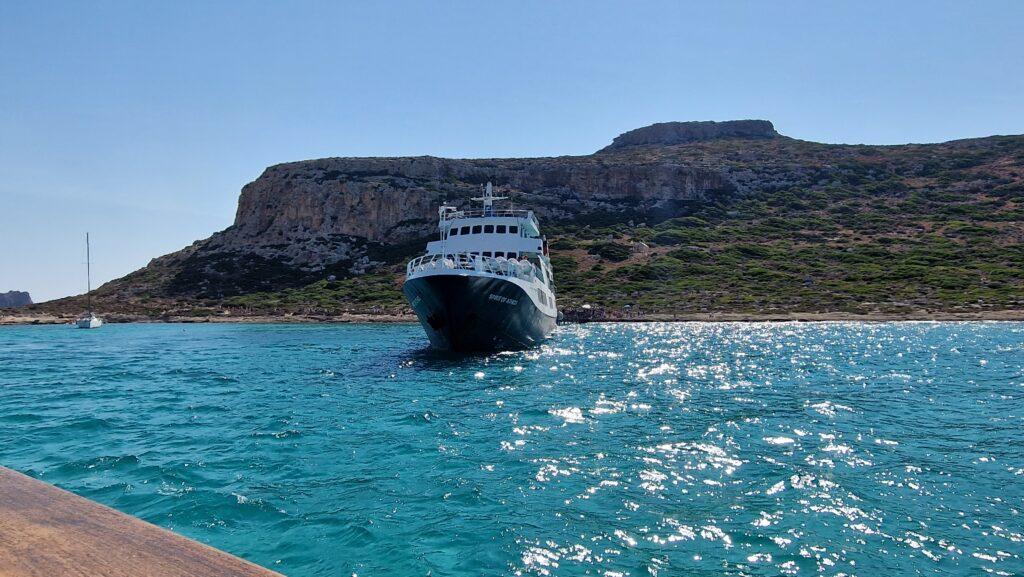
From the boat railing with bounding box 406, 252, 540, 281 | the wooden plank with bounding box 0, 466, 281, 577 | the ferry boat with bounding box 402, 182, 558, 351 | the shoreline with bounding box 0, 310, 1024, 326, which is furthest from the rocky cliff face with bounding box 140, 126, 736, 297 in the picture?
the wooden plank with bounding box 0, 466, 281, 577

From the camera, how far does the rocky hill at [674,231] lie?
6869cm

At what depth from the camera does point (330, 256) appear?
95.1 m

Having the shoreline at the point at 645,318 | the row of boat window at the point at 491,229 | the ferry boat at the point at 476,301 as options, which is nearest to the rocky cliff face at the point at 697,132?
the shoreline at the point at 645,318

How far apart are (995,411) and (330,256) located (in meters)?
89.3

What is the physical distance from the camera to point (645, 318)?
58969 millimetres

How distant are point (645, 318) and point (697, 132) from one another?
124 m

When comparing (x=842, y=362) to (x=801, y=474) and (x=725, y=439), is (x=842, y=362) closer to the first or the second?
(x=725, y=439)

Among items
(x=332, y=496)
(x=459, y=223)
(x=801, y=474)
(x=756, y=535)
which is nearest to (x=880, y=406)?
(x=801, y=474)

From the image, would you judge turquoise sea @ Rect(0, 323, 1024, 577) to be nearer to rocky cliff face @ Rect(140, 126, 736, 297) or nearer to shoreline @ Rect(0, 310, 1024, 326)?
shoreline @ Rect(0, 310, 1024, 326)

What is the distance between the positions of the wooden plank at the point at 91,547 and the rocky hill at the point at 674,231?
6204 centimetres

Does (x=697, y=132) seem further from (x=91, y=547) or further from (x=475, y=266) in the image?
(x=91, y=547)

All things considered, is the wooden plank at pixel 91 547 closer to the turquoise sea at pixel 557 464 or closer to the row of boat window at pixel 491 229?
the turquoise sea at pixel 557 464

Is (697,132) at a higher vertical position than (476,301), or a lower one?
higher

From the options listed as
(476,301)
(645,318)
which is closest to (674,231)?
(645,318)
